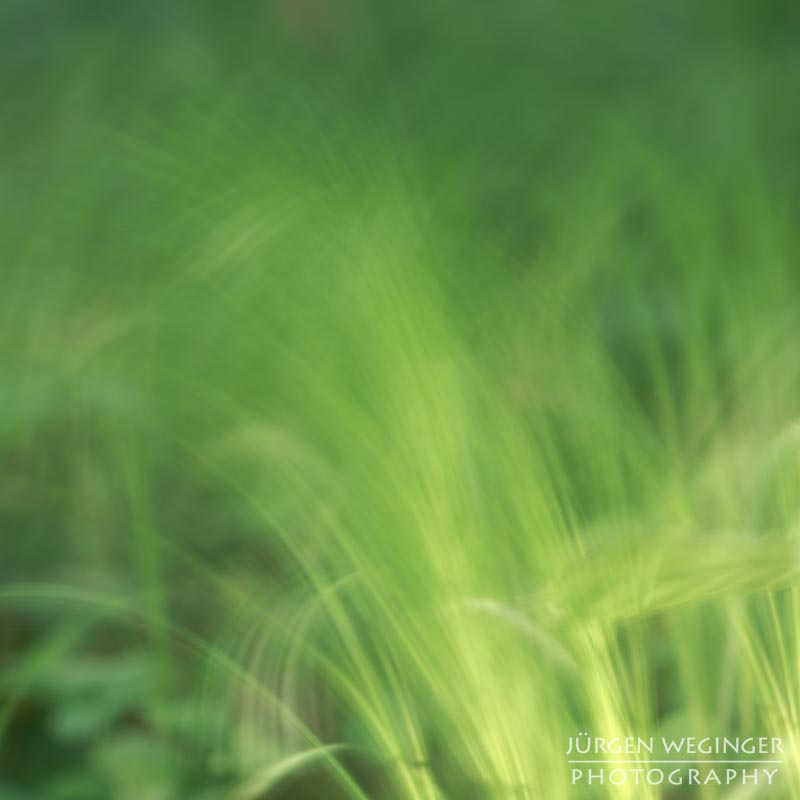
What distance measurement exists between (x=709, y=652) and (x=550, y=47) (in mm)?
952

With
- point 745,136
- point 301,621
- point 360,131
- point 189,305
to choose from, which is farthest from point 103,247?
point 745,136

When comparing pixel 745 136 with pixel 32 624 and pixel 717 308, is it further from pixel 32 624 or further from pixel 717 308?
pixel 32 624

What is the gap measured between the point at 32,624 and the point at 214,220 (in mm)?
415

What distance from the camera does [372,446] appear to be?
3.28 ft

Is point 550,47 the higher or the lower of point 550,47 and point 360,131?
the higher

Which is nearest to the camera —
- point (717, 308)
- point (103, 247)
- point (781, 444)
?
point (781, 444)

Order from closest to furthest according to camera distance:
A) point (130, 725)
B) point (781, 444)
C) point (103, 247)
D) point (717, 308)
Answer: point (781, 444)
point (130, 725)
point (103, 247)
point (717, 308)

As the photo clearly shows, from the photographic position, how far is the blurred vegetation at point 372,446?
3.10ft

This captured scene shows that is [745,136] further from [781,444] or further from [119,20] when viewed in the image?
[119,20]

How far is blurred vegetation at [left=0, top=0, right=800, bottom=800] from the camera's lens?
945 mm

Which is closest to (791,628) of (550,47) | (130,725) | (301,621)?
(301,621)

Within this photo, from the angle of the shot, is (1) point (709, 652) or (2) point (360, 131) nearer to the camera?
(1) point (709, 652)

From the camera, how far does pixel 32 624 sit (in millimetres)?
1184

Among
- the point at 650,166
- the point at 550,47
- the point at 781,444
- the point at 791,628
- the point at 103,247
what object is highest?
the point at 550,47
